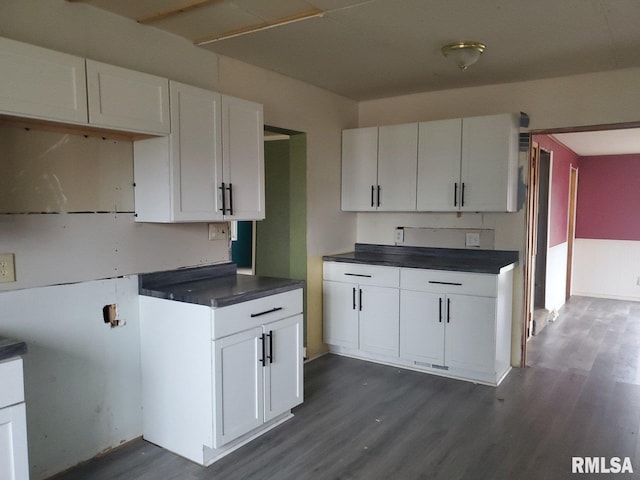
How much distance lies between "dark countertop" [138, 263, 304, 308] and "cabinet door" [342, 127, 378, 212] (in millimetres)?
1539

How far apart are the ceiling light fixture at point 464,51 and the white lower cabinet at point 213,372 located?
182 centimetres

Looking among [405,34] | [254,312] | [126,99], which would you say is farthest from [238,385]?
[405,34]

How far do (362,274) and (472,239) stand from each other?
1.00 metres

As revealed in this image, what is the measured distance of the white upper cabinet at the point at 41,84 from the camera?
1.88 meters

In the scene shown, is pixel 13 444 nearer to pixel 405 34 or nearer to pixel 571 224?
pixel 405 34

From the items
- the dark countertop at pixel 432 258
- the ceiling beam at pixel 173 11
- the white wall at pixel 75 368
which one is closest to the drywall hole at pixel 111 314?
the white wall at pixel 75 368

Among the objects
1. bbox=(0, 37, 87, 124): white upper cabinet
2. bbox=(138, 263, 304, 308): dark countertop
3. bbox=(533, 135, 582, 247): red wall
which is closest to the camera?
bbox=(0, 37, 87, 124): white upper cabinet

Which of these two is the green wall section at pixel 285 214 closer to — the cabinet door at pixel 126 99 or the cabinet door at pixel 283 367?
the cabinet door at pixel 283 367

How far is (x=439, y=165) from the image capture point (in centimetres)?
397

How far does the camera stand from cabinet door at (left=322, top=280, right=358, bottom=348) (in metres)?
4.13

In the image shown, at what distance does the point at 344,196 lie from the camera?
446cm

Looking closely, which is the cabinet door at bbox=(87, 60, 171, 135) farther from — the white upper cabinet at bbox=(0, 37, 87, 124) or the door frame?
the door frame

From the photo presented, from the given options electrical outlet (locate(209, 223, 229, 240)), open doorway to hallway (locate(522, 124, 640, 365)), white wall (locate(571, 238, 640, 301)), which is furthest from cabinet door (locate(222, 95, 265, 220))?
white wall (locate(571, 238, 640, 301))

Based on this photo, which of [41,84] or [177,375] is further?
[177,375]
